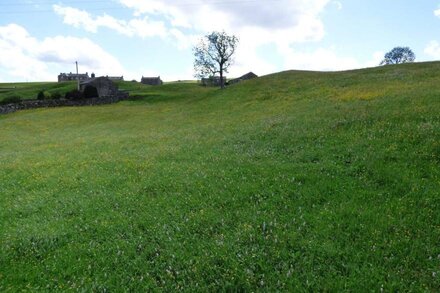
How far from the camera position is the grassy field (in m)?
7.67

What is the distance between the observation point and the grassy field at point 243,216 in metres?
7.67

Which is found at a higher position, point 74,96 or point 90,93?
point 90,93

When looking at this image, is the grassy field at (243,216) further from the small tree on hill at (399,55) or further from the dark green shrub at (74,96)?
the small tree on hill at (399,55)

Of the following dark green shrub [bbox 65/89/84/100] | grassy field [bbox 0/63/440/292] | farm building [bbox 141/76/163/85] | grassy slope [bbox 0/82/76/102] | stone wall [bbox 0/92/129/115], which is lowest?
grassy field [bbox 0/63/440/292]

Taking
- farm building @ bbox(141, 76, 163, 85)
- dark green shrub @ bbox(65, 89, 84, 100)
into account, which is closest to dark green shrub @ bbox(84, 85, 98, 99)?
dark green shrub @ bbox(65, 89, 84, 100)

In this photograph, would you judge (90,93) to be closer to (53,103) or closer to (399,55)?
(53,103)

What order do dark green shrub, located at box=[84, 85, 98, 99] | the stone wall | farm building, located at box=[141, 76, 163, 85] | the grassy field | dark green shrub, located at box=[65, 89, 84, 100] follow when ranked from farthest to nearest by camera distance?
1. farm building, located at box=[141, 76, 163, 85]
2. dark green shrub, located at box=[84, 85, 98, 99]
3. dark green shrub, located at box=[65, 89, 84, 100]
4. the stone wall
5. the grassy field

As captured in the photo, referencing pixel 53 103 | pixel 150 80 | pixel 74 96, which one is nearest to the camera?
pixel 53 103

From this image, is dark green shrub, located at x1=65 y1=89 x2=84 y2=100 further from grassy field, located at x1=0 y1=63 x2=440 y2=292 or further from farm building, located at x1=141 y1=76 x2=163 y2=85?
farm building, located at x1=141 y1=76 x2=163 y2=85

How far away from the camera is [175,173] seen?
14688 millimetres

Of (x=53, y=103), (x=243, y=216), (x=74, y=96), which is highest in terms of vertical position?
(x=74, y=96)

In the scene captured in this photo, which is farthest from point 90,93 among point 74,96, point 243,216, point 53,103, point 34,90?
point 243,216

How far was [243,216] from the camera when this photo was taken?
9.90 meters

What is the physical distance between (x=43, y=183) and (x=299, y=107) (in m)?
24.2
